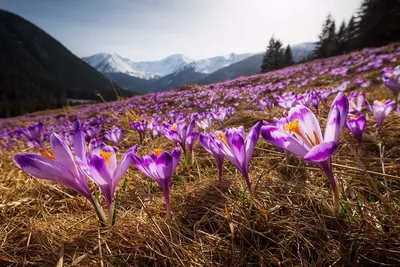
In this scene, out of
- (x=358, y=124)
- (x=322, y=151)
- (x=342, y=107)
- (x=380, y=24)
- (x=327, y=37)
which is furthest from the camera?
(x=327, y=37)

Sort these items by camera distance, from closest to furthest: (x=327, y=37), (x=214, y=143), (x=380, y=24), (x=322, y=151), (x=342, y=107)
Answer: (x=322, y=151), (x=342, y=107), (x=214, y=143), (x=380, y=24), (x=327, y=37)

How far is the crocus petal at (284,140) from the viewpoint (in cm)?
95

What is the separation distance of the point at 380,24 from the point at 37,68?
498 ft

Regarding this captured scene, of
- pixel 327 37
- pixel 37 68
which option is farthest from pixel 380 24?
pixel 37 68

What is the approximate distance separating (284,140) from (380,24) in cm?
3697

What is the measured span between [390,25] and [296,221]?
118 ft

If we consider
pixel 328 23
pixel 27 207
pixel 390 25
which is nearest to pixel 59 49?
pixel 328 23

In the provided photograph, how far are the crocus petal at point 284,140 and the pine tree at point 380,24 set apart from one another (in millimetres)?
34158

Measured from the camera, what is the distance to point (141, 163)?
120cm

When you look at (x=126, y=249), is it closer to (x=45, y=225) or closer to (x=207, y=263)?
(x=207, y=263)

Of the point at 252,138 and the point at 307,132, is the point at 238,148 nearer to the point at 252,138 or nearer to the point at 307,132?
the point at 252,138

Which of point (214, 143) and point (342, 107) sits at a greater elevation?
point (342, 107)

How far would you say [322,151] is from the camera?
2.74 ft

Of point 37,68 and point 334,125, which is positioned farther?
point 37,68
